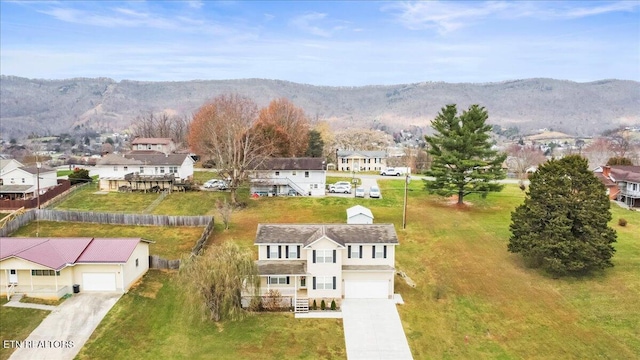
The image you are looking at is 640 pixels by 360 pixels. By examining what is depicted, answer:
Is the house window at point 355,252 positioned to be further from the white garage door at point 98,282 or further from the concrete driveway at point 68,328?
the white garage door at point 98,282

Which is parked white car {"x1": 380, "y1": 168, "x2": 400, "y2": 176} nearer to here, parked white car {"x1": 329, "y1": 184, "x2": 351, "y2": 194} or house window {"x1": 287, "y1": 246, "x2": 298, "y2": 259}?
parked white car {"x1": 329, "y1": 184, "x2": 351, "y2": 194}

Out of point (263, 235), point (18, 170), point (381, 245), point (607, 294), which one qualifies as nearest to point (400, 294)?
point (381, 245)

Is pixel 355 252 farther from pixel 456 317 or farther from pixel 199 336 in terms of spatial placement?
pixel 199 336

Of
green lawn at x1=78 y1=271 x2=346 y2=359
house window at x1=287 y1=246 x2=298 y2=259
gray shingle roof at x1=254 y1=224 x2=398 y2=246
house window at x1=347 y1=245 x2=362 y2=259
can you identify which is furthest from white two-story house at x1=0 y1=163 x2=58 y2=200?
house window at x1=347 y1=245 x2=362 y2=259

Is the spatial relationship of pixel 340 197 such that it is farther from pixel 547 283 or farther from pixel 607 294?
pixel 607 294

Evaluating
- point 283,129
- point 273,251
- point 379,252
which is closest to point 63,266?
point 273,251

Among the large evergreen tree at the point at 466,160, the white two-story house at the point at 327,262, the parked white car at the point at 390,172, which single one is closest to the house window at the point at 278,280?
the white two-story house at the point at 327,262
